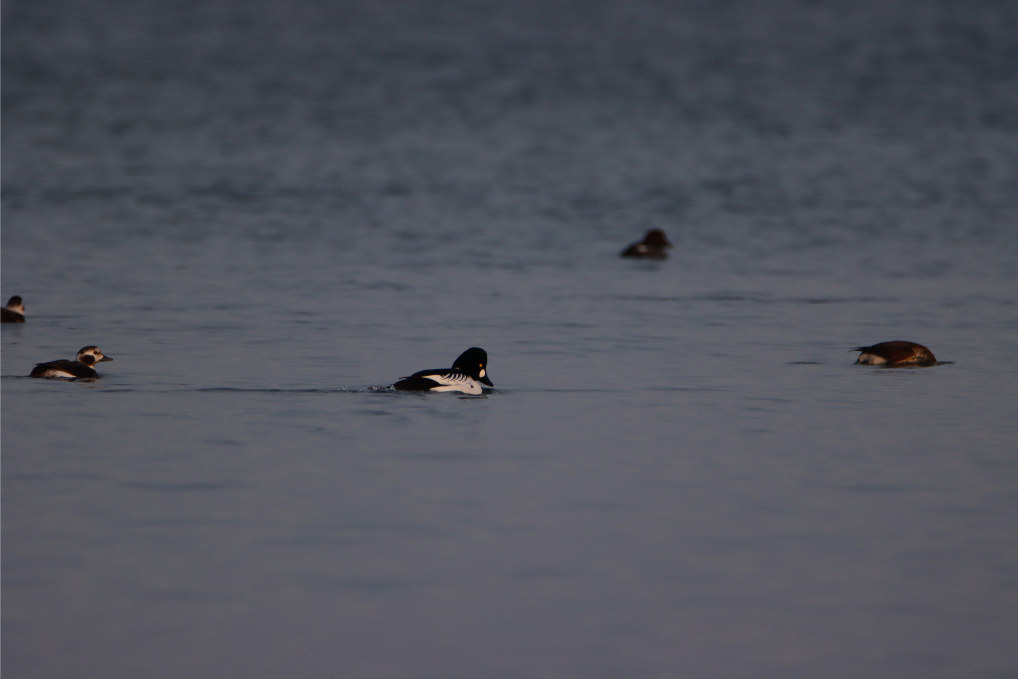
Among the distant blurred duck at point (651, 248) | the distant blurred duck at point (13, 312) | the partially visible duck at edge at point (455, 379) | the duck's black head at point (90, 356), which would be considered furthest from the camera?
the distant blurred duck at point (651, 248)

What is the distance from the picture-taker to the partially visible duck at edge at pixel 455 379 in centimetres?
1351

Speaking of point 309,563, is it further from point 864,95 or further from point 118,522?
point 864,95

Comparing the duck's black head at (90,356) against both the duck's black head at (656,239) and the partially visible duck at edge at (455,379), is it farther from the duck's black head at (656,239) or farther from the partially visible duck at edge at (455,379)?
the duck's black head at (656,239)

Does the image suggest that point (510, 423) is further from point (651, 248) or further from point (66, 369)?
point (651, 248)

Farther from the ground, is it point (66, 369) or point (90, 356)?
point (90, 356)

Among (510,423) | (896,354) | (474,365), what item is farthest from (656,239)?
(510,423)

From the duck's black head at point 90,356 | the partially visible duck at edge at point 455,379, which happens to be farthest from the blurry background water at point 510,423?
the duck's black head at point 90,356

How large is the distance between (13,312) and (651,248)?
39.0ft

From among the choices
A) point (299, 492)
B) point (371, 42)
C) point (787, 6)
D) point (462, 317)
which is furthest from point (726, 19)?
point (299, 492)

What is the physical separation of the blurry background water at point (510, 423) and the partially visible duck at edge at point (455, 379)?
25 centimetres

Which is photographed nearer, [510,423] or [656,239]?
[510,423]

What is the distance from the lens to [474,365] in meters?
13.9

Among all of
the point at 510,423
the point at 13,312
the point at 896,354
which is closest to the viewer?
the point at 510,423

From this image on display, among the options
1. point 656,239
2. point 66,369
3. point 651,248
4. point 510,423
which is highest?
point 656,239
